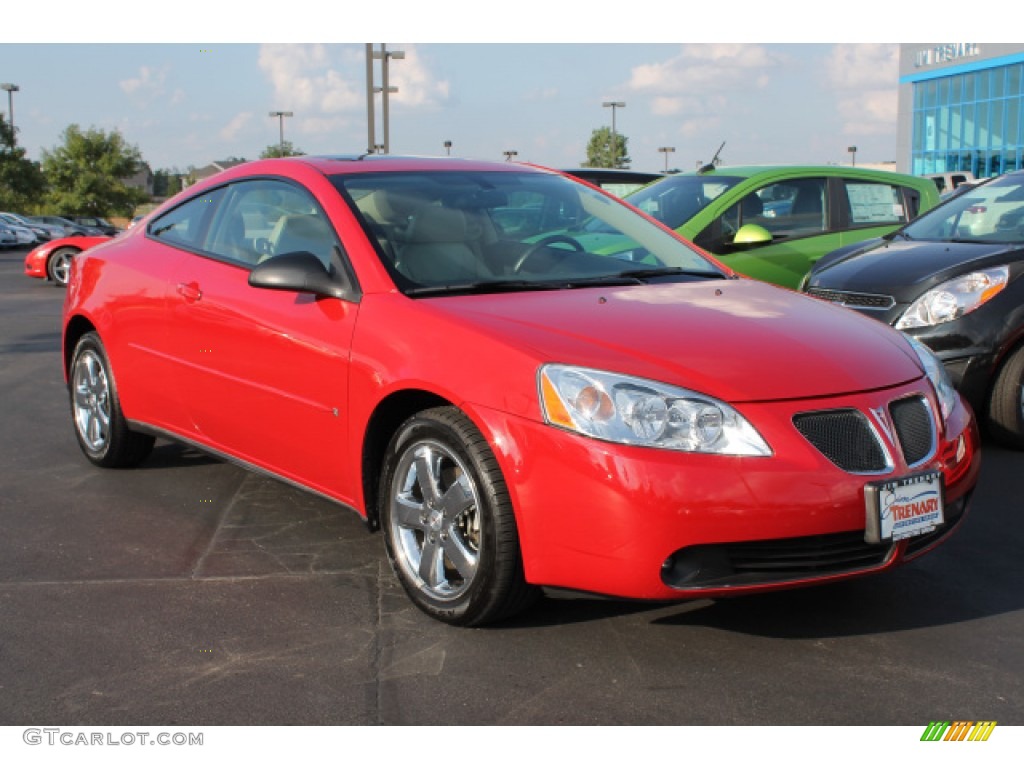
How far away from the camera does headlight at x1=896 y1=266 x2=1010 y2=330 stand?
20.5ft

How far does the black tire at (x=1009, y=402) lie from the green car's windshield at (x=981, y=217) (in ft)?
2.87

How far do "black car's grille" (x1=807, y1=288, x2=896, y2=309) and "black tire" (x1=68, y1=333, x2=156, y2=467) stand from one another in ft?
12.0

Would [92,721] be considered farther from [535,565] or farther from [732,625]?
[732,625]

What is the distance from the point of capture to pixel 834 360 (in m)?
3.58

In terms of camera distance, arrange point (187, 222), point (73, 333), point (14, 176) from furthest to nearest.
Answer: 1. point (14, 176)
2. point (73, 333)
3. point (187, 222)

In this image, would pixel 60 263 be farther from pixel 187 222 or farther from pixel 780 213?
pixel 187 222

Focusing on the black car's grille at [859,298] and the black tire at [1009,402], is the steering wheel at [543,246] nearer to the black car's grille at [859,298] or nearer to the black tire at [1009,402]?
the black car's grille at [859,298]

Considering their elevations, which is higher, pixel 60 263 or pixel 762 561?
pixel 60 263

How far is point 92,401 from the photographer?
595 cm

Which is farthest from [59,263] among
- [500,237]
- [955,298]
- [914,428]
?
[914,428]

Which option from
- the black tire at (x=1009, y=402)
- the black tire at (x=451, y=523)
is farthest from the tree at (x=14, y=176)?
the black tire at (x=451, y=523)

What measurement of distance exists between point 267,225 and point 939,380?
2.65 metres
